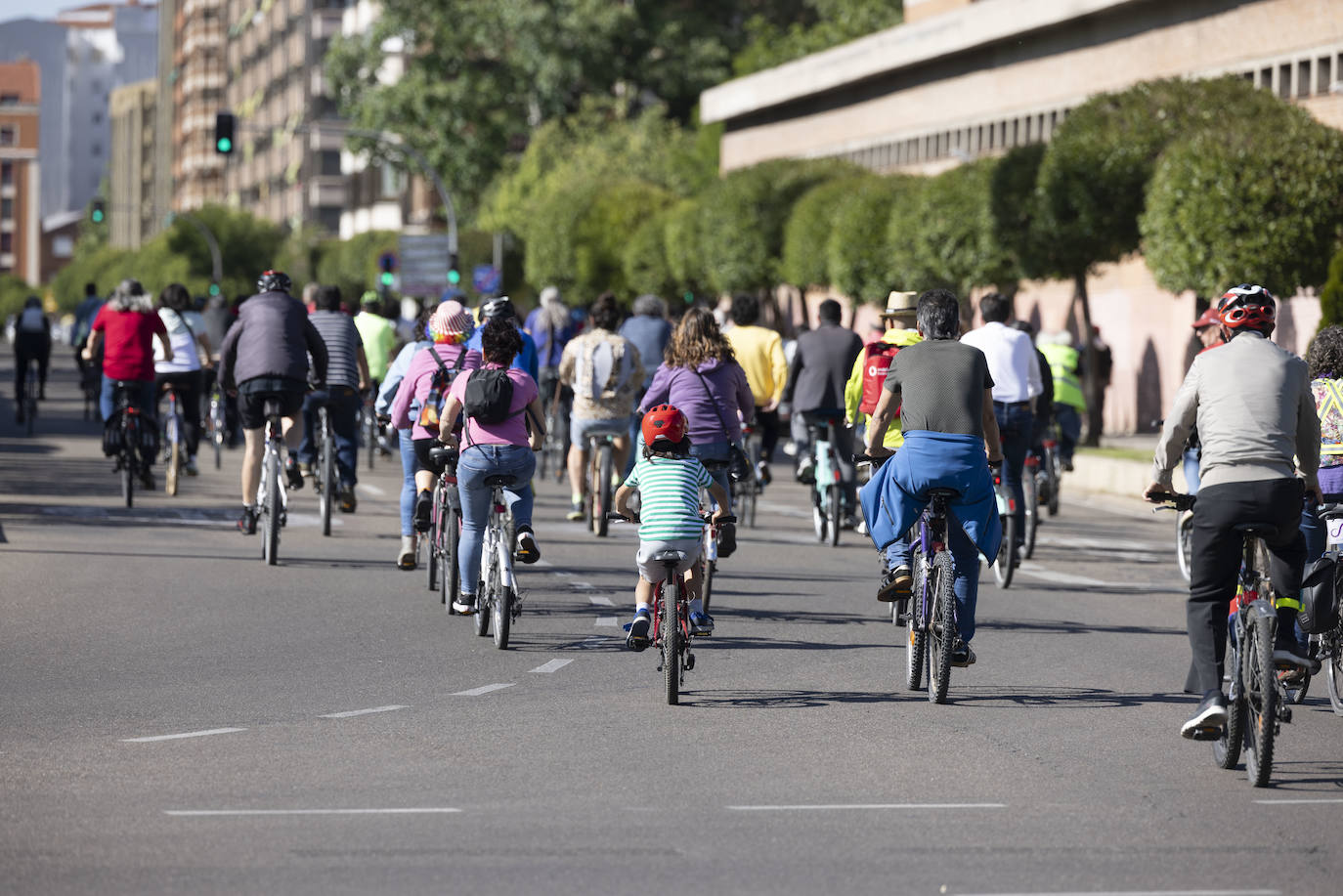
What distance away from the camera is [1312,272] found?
29281 millimetres

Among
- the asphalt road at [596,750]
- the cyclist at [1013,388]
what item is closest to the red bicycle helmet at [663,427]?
the asphalt road at [596,750]

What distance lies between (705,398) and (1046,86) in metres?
36.6

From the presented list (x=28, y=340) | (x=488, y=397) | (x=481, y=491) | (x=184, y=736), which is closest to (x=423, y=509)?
(x=481, y=491)

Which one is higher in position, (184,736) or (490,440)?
(490,440)

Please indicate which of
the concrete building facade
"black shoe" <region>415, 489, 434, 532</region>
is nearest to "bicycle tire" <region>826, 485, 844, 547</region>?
"black shoe" <region>415, 489, 434, 532</region>

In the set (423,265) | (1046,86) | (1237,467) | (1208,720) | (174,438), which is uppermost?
(1046,86)

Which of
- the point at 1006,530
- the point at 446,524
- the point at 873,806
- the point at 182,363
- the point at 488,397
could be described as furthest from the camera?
the point at 182,363

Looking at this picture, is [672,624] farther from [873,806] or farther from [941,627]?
[873,806]

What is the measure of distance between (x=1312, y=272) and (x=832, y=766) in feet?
73.4

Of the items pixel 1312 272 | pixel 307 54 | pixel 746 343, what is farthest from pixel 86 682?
pixel 307 54

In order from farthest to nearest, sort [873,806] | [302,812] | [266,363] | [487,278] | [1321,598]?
1. [487,278]
2. [266,363]
3. [1321,598]
4. [873,806]
5. [302,812]

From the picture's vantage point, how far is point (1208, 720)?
8.16 m

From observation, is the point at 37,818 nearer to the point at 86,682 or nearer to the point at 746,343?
the point at 86,682

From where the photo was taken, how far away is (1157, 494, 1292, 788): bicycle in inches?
316
